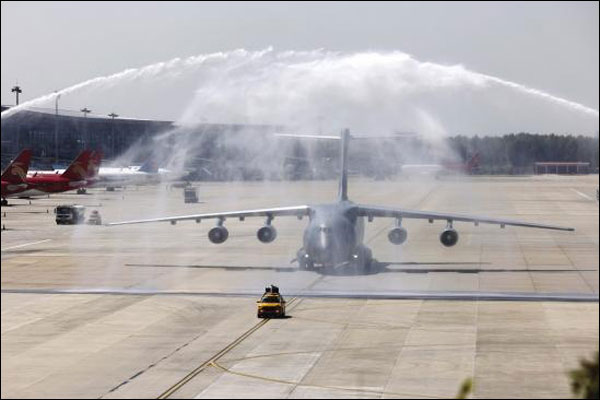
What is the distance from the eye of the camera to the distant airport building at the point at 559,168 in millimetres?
94000

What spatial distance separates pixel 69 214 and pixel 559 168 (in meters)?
47.1

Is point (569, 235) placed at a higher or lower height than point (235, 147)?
lower

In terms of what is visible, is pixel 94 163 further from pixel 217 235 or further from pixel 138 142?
pixel 217 235

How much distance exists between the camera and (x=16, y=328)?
51906 millimetres

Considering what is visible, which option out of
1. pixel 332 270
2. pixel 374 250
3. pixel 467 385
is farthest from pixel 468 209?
pixel 467 385

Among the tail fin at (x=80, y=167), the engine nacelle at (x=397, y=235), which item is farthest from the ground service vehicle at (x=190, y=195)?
the engine nacelle at (x=397, y=235)

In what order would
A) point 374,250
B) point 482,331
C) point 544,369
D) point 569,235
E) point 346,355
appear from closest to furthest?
point 544,369 → point 346,355 → point 482,331 → point 374,250 → point 569,235

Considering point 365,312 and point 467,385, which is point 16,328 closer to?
point 365,312

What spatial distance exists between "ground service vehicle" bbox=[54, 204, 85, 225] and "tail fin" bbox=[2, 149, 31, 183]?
225 inches

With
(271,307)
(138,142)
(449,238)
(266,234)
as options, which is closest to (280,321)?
(271,307)

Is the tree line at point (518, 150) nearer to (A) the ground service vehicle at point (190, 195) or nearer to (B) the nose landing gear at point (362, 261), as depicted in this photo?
(B) the nose landing gear at point (362, 261)

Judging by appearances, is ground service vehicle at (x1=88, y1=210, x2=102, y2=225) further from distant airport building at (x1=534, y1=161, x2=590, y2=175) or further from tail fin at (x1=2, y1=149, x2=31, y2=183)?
distant airport building at (x1=534, y1=161, x2=590, y2=175)

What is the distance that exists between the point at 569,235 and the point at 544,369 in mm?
59168

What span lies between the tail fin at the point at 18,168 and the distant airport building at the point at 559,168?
155ft
